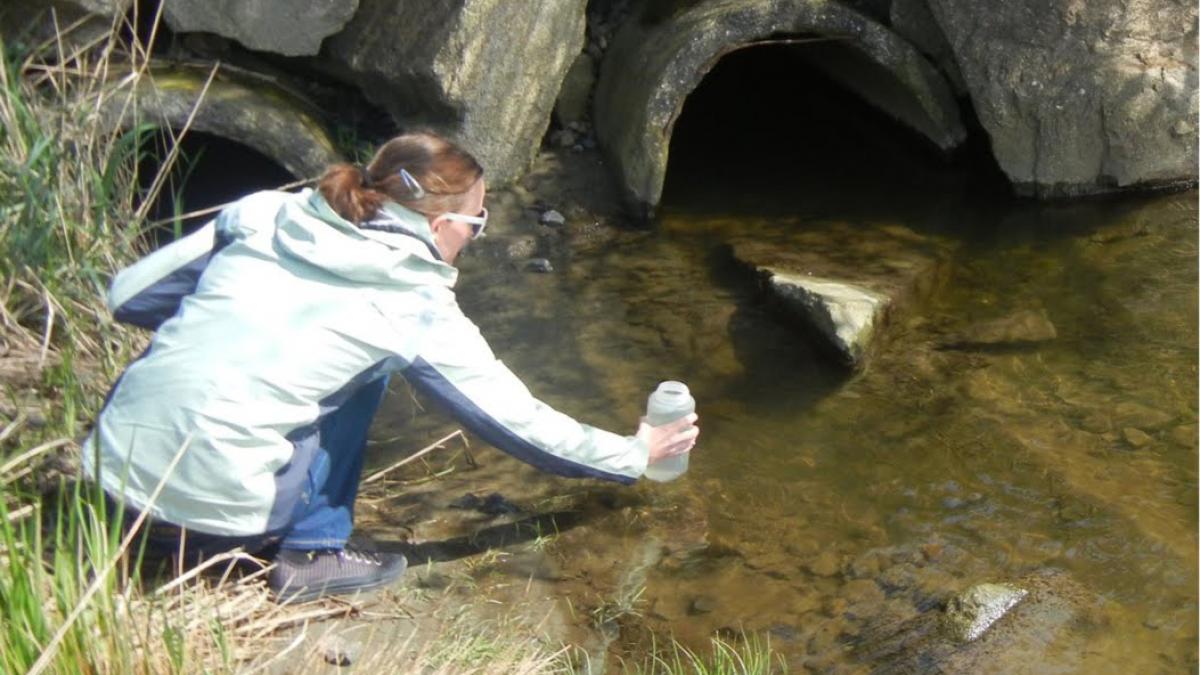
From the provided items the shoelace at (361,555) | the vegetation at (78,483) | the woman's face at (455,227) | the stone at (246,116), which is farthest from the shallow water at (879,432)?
the woman's face at (455,227)

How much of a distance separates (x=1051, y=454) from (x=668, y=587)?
1246mm

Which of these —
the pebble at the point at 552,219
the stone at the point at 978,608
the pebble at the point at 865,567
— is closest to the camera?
the stone at the point at 978,608

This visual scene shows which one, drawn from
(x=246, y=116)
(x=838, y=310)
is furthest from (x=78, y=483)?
(x=246, y=116)

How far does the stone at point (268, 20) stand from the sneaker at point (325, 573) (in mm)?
2646

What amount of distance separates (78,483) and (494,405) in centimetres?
86

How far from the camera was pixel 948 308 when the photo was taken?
4.99 metres

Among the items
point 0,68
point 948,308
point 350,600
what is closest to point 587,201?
point 948,308

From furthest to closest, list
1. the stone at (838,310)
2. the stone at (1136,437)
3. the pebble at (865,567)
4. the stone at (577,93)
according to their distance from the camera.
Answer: the stone at (577,93)
the stone at (838,310)
the stone at (1136,437)
the pebble at (865,567)

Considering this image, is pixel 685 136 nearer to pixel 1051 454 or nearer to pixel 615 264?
pixel 615 264

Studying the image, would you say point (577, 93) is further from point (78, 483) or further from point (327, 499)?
point (78, 483)

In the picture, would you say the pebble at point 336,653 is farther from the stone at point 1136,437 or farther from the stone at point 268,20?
the stone at point 268,20

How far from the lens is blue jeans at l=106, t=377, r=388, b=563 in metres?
3.04

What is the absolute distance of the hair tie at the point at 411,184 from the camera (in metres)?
2.97

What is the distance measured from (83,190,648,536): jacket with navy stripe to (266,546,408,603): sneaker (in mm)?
189
